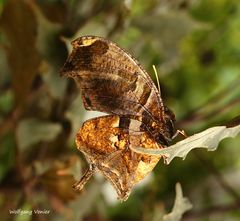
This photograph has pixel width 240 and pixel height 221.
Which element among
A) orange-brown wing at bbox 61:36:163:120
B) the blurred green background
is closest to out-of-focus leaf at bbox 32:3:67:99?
the blurred green background

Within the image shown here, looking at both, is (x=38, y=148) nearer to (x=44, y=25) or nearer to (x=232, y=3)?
(x=44, y=25)

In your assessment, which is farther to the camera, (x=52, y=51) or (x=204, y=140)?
(x=52, y=51)

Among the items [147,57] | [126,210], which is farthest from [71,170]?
[126,210]

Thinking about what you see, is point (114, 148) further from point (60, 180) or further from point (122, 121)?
point (60, 180)

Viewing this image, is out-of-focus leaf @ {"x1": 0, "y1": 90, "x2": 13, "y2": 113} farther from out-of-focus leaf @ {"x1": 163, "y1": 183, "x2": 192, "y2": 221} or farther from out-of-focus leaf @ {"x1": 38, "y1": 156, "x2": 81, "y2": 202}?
out-of-focus leaf @ {"x1": 163, "y1": 183, "x2": 192, "y2": 221}

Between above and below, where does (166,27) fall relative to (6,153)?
above

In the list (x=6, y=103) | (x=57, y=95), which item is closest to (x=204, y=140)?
(x=57, y=95)

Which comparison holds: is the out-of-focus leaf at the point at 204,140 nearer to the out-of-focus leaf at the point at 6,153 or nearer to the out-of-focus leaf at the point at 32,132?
the out-of-focus leaf at the point at 32,132
